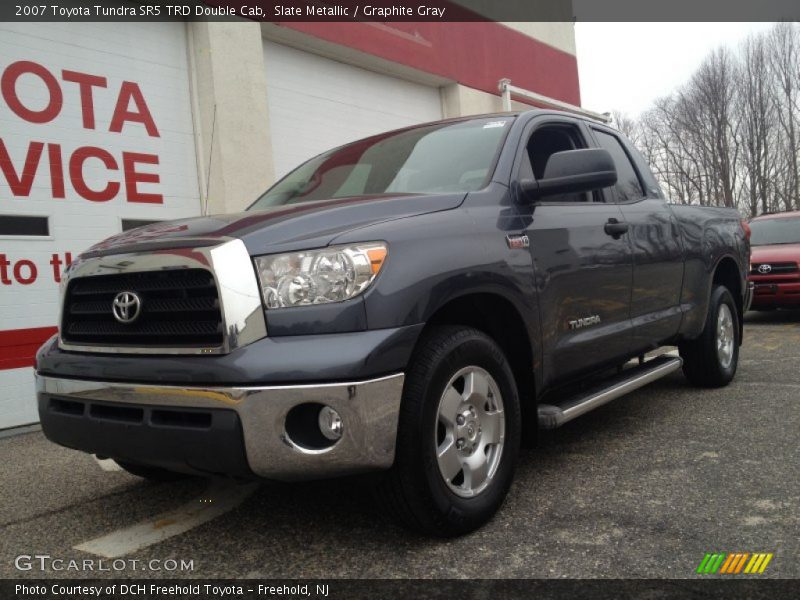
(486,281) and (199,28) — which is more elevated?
(199,28)

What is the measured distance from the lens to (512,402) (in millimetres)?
2930

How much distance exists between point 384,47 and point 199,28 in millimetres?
3264

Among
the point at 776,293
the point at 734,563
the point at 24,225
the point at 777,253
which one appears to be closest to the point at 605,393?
the point at 734,563

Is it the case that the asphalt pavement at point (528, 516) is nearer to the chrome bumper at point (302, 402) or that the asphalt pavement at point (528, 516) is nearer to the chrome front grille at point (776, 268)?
the chrome bumper at point (302, 402)

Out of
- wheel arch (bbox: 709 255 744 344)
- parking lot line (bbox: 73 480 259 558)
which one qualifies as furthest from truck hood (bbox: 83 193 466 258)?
wheel arch (bbox: 709 255 744 344)

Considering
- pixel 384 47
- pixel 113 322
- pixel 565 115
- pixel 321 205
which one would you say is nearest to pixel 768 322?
pixel 384 47

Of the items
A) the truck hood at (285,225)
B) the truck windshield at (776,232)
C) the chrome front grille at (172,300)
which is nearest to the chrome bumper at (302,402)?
the chrome front grille at (172,300)

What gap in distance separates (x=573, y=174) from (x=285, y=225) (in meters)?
1.46

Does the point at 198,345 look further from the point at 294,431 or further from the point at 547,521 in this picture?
the point at 547,521

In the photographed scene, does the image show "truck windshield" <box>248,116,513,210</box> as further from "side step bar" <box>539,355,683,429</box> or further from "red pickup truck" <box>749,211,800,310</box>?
"red pickup truck" <box>749,211,800,310</box>

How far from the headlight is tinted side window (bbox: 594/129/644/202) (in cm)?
232

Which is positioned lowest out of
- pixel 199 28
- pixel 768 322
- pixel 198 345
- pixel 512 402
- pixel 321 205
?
pixel 768 322

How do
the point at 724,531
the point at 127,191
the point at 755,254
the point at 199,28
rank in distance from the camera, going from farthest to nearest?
the point at 755,254
the point at 199,28
the point at 127,191
the point at 724,531

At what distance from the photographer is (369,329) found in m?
2.39
